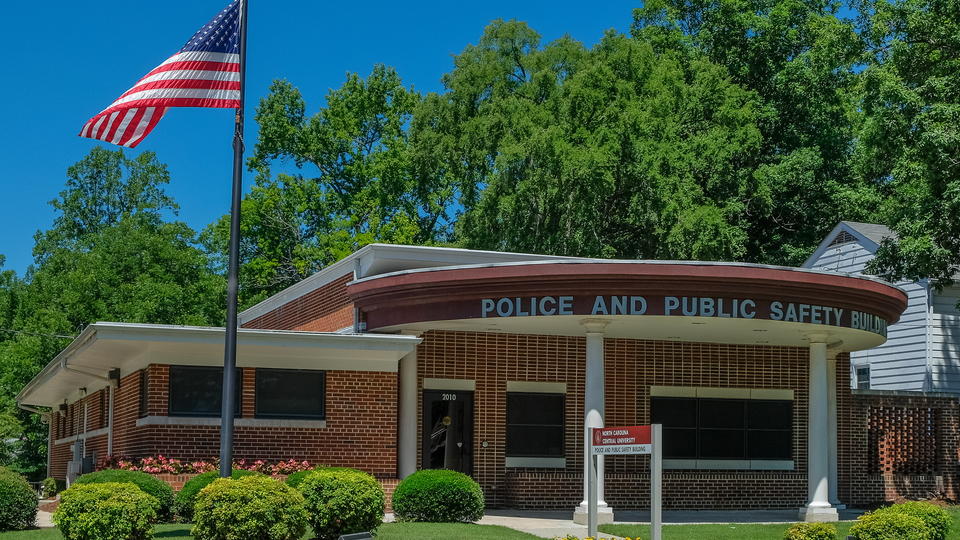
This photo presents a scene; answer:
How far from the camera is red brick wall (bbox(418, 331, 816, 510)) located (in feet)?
79.6

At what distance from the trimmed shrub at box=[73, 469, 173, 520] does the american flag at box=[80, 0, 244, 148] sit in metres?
5.15

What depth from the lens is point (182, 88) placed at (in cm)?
1745

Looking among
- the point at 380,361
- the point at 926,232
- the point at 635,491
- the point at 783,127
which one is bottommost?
the point at 635,491

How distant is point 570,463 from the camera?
24.7 metres

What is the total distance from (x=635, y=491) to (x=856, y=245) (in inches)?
537

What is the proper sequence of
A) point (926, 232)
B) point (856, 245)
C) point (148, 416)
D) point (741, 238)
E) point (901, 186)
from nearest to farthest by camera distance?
1. point (148, 416)
2. point (926, 232)
3. point (901, 186)
4. point (856, 245)
5. point (741, 238)

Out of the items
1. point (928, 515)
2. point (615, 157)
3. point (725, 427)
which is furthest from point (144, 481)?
point (615, 157)

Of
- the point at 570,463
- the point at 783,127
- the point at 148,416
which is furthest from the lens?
the point at 783,127

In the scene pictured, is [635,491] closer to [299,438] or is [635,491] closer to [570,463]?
[570,463]

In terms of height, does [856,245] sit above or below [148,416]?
above

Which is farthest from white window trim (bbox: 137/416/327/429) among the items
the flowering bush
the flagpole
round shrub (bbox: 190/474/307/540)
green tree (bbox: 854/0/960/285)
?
green tree (bbox: 854/0/960/285)

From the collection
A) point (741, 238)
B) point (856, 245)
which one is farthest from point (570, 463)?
point (741, 238)

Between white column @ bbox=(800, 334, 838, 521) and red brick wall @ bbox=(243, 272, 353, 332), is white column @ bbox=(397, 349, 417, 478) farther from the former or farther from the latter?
white column @ bbox=(800, 334, 838, 521)

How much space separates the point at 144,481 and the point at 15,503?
6.47ft
